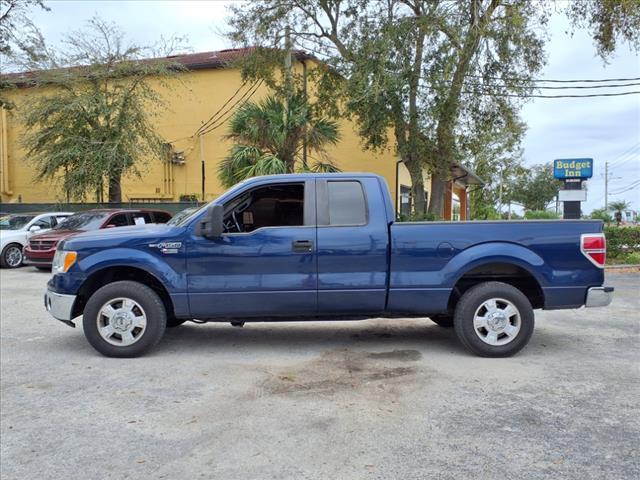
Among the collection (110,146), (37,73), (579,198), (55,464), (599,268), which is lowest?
(55,464)

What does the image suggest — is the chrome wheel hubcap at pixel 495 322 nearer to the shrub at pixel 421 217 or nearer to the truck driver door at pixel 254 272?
the truck driver door at pixel 254 272

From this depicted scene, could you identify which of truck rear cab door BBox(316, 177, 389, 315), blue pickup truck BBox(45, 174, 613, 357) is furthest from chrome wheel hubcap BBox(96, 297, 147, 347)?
truck rear cab door BBox(316, 177, 389, 315)

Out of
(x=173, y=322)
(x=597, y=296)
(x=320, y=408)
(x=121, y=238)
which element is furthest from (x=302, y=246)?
(x=597, y=296)

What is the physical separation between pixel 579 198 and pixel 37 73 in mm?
19903

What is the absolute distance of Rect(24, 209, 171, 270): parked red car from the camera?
1318cm

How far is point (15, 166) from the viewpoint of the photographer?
2748 centimetres

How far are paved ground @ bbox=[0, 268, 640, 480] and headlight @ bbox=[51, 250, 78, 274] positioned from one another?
99 cm

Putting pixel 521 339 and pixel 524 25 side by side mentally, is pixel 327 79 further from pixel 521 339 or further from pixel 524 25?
pixel 521 339

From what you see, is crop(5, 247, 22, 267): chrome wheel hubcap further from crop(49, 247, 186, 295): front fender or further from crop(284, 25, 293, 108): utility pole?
crop(49, 247, 186, 295): front fender

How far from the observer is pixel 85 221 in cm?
1360

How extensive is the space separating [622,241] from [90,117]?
60.4 ft

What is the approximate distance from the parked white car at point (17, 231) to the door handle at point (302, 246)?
11414 millimetres

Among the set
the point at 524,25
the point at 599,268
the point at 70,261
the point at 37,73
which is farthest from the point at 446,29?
the point at 37,73

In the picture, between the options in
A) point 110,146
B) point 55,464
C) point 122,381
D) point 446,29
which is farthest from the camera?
point 110,146
